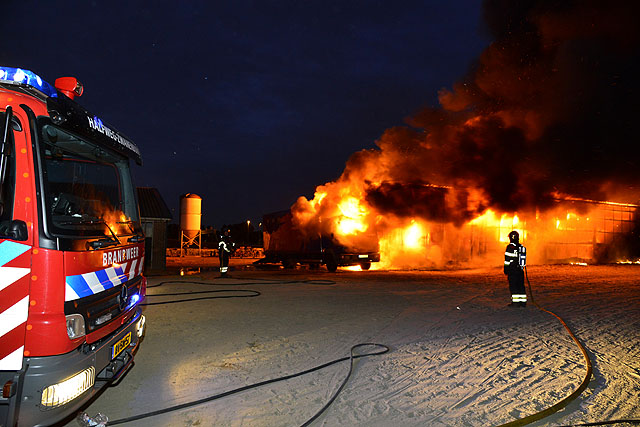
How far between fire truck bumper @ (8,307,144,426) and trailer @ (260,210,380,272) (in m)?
14.7

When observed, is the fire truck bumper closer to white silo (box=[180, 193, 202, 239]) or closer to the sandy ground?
the sandy ground

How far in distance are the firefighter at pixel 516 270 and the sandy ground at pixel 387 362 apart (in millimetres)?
423

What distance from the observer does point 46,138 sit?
307 centimetres

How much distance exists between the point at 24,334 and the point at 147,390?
77.5 inches

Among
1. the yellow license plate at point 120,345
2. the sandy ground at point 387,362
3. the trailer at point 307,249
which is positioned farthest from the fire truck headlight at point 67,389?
the trailer at point 307,249

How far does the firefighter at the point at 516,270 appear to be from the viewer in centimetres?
921

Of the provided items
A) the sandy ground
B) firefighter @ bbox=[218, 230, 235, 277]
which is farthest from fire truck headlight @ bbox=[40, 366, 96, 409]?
firefighter @ bbox=[218, 230, 235, 277]

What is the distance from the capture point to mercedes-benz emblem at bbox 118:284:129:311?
3.75 m

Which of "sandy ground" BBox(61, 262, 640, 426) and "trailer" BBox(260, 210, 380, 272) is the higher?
"trailer" BBox(260, 210, 380, 272)

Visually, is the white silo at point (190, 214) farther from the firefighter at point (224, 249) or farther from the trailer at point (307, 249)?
the firefighter at point (224, 249)

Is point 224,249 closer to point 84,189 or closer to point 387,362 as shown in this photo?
point 387,362

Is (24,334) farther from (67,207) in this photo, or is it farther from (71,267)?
(67,207)

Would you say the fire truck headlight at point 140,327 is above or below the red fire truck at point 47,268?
below

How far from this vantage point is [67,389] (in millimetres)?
2865
